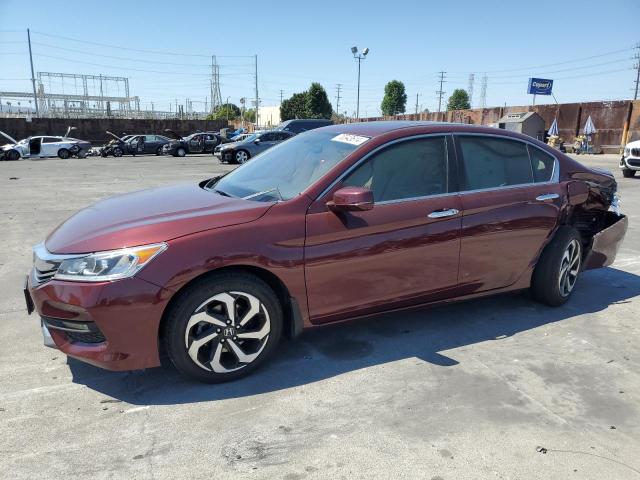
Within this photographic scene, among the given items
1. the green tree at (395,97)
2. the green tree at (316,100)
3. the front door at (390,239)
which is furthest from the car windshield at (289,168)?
the green tree at (395,97)

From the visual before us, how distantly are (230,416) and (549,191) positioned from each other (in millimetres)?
3137

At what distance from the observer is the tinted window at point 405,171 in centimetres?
340

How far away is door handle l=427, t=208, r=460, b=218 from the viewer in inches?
138

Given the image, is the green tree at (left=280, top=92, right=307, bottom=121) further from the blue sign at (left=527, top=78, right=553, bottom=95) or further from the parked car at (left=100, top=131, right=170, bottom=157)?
the parked car at (left=100, top=131, right=170, bottom=157)

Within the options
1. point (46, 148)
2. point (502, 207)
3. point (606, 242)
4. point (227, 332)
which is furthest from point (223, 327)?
point (46, 148)

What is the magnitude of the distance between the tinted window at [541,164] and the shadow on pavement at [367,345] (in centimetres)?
118

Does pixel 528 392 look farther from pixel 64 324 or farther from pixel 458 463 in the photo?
pixel 64 324

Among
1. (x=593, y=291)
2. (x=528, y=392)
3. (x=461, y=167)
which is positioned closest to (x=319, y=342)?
(x=528, y=392)

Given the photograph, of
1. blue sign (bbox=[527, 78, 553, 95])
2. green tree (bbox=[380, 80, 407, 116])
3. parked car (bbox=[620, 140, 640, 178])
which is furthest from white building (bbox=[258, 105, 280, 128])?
parked car (bbox=[620, 140, 640, 178])

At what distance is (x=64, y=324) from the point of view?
2807 mm

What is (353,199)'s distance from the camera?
302 centimetres

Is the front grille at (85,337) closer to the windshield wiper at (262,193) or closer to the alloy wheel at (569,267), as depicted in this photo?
the windshield wiper at (262,193)

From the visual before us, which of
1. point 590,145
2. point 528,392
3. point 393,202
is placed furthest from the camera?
point 590,145

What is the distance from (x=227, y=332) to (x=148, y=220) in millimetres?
838
